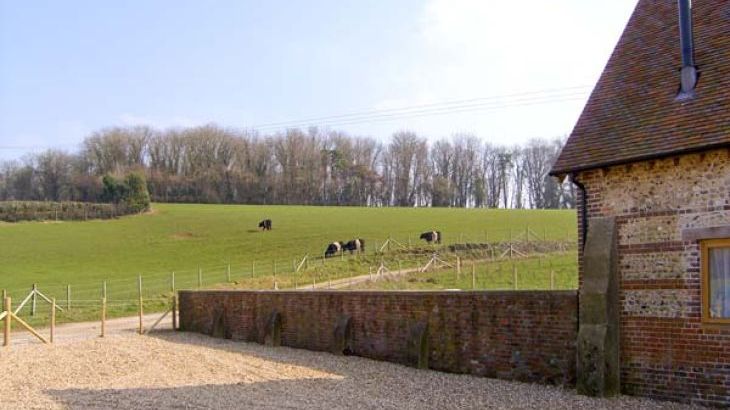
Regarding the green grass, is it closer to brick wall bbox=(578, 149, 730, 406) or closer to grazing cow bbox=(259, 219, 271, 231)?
brick wall bbox=(578, 149, 730, 406)

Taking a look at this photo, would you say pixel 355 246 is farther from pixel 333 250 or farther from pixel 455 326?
pixel 455 326

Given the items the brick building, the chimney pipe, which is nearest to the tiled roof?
the brick building

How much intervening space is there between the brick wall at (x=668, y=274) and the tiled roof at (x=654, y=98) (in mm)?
293

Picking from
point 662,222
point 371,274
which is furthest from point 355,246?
point 662,222

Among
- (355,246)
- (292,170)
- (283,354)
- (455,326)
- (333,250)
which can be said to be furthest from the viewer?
(292,170)

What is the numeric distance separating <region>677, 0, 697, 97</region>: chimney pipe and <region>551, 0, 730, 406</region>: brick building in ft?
0.06

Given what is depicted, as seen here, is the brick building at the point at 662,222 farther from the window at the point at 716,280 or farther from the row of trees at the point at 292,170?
the row of trees at the point at 292,170

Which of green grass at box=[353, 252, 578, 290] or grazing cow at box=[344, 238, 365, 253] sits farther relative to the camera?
grazing cow at box=[344, 238, 365, 253]

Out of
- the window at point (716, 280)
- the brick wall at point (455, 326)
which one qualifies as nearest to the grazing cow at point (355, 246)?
the brick wall at point (455, 326)

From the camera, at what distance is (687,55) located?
11312mm

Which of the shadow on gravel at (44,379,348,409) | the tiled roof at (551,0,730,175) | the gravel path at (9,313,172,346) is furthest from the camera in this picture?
the gravel path at (9,313,172,346)

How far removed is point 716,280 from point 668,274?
0.68 metres

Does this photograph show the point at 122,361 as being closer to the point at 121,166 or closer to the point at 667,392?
the point at 667,392

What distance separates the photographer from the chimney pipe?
11.2 metres
